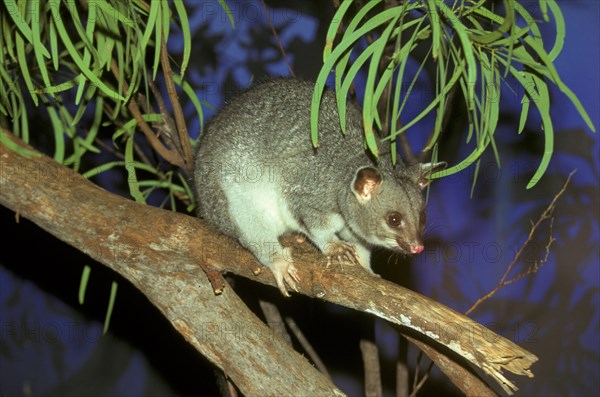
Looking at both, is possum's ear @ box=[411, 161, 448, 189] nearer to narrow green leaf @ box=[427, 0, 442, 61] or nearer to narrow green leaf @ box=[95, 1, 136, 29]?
narrow green leaf @ box=[427, 0, 442, 61]

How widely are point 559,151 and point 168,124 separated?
2.52 metres

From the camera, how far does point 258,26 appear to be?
15.4 ft

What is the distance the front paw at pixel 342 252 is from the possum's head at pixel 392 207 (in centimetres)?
12

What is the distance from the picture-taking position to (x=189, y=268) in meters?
3.54

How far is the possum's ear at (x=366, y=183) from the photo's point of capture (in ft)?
10.9

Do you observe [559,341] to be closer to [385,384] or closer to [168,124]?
[385,384]

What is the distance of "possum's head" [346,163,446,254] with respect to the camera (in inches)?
134

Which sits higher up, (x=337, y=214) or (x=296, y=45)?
(x=296, y=45)

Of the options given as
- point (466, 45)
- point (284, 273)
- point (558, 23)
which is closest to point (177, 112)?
point (284, 273)

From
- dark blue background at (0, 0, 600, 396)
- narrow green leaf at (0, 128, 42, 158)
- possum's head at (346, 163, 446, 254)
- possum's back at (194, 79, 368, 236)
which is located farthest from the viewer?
dark blue background at (0, 0, 600, 396)

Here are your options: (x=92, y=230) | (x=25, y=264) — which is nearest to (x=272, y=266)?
(x=92, y=230)

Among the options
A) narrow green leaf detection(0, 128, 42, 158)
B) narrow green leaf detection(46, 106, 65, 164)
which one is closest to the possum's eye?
narrow green leaf detection(0, 128, 42, 158)

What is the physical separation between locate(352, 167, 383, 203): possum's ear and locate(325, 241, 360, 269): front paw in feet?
0.86

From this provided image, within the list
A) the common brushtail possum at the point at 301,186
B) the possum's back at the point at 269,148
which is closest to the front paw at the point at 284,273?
the common brushtail possum at the point at 301,186
